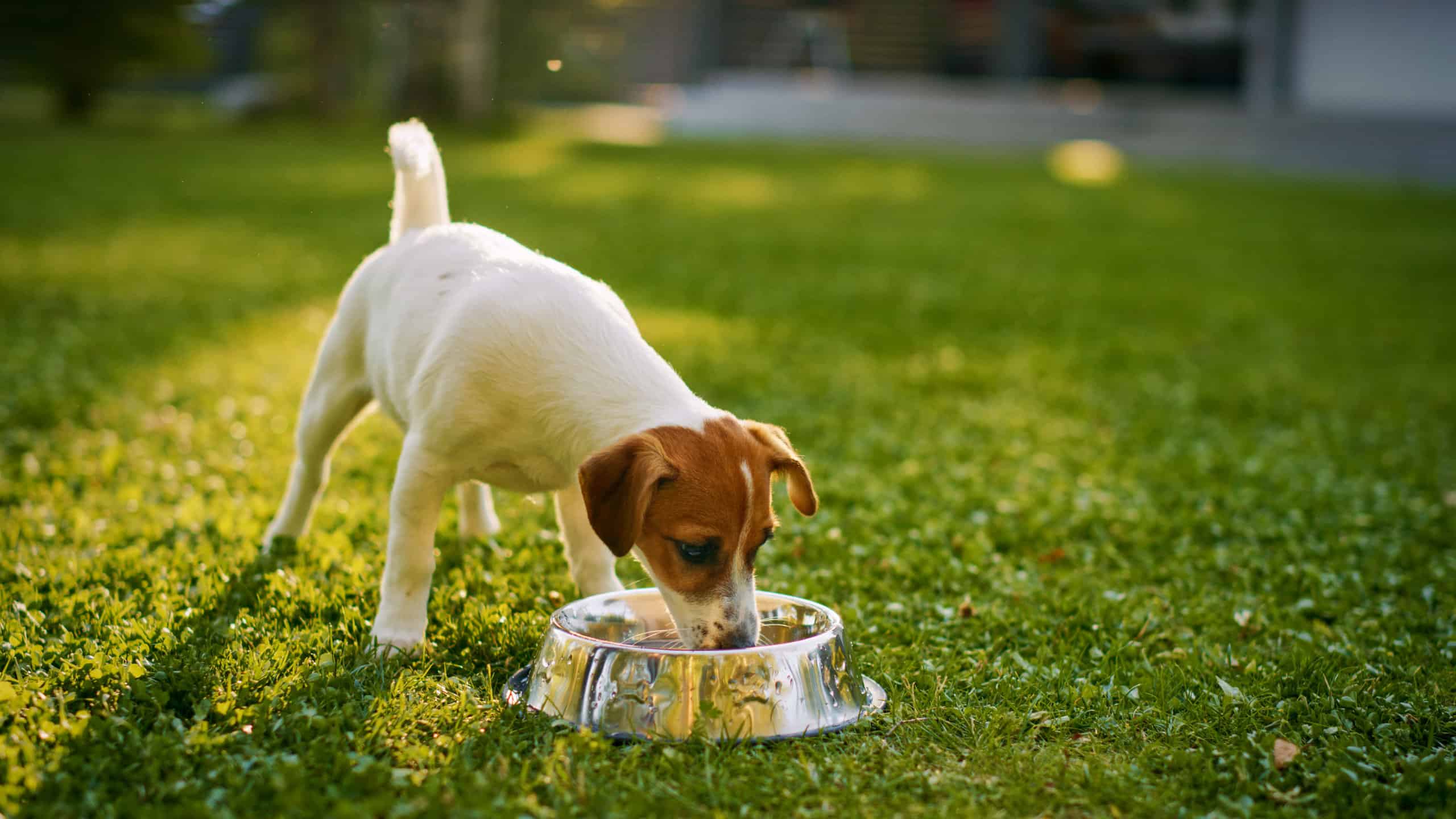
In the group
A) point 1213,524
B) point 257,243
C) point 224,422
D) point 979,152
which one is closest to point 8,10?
point 257,243

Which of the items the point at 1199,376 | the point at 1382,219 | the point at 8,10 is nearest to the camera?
the point at 1199,376

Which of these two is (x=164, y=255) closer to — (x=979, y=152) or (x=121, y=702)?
(x=121, y=702)

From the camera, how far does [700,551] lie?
13.4ft

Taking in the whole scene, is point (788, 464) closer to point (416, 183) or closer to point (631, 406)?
point (631, 406)

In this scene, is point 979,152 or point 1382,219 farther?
point 979,152

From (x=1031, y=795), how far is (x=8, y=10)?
34.0m

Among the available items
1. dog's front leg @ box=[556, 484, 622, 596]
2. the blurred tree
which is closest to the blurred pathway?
the blurred tree

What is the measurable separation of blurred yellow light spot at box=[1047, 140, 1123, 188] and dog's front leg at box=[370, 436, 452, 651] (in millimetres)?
21919

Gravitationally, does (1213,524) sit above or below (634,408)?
below

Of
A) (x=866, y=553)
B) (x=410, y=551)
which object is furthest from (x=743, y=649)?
(x=866, y=553)

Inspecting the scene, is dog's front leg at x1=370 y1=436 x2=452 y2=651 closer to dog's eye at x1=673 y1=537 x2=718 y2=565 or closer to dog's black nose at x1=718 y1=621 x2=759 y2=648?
dog's eye at x1=673 y1=537 x2=718 y2=565

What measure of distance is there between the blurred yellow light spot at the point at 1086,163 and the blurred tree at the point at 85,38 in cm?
1934

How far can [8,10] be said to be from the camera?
103ft

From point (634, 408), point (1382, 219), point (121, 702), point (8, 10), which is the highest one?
point (8, 10)
